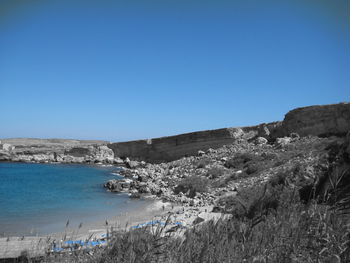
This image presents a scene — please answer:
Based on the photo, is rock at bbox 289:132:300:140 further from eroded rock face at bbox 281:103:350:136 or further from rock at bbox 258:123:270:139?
rock at bbox 258:123:270:139

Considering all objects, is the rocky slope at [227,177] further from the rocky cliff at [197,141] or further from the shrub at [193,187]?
the rocky cliff at [197,141]

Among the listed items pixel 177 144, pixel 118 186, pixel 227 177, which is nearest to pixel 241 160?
pixel 227 177

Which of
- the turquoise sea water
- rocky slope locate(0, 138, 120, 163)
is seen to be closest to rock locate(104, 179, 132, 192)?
the turquoise sea water

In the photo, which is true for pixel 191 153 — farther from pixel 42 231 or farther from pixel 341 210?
pixel 341 210

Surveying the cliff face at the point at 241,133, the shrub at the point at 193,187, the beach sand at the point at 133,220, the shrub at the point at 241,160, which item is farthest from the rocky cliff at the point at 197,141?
the beach sand at the point at 133,220

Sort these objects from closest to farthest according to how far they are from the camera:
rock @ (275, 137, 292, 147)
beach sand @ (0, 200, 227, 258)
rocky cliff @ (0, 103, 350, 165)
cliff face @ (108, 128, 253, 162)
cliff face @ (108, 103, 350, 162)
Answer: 1. beach sand @ (0, 200, 227, 258)
2. rock @ (275, 137, 292, 147)
3. cliff face @ (108, 103, 350, 162)
4. rocky cliff @ (0, 103, 350, 165)
5. cliff face @ (108, 128, 253, 162)

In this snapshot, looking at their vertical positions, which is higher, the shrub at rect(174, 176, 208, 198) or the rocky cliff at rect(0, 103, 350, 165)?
the rocky cliff at rect(0, 103, 350, 165)

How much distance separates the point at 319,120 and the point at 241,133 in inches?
455

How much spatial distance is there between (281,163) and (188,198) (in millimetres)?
5851

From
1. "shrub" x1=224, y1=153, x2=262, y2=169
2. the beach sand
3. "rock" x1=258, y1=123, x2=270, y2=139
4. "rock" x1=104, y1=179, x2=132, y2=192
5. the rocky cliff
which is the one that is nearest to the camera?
the beach sand

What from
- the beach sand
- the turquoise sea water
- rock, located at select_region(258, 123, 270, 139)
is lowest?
the turquoise sea water

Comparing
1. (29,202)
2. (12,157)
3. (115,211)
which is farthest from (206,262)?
(12,157)

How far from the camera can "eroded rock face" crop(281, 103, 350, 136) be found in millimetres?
22922

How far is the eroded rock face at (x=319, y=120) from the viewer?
2292 centimetres
